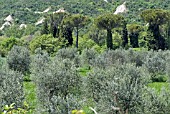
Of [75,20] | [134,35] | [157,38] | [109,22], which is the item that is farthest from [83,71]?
[134,35]

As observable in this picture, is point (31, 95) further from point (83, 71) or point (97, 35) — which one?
point (97, 35)

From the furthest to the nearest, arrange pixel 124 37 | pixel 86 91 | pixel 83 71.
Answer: pixel 124 37 < pixel 83 71 < pixel 86 91

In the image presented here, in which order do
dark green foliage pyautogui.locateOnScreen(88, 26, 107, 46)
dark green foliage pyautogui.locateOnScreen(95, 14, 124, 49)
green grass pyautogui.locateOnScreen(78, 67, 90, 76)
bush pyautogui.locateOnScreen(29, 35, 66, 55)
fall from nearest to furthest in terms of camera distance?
1. green grass pyautogui.locateOnScreen(78, 67, 90, 76)
2. bush pyautogui.locateOnScreen(29, 35, 66, 55)
3. dark green foliage pyautogui.locateOnScreen(95, 14, 124, 49)
4. dark green foliage pyautogui.locateOnScreen(88, 26, 107, 46)

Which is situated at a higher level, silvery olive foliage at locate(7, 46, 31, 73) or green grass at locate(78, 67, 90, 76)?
silvery olive foliage at locate(7, 46, 31, 73)

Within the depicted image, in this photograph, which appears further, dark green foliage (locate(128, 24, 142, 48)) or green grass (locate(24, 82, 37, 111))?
dark green foliage (locate(128, 24, 142, 48))

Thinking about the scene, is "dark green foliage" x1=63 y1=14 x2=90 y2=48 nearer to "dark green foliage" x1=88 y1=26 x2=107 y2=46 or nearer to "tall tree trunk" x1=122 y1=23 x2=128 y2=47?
"tall tree trunk" x1=122 y1=23 x2=128 y2=47

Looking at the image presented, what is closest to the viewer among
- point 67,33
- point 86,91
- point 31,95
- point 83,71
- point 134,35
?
point 86,91

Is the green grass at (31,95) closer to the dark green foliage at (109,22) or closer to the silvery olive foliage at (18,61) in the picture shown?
the silvery olive foliage at (18,61)

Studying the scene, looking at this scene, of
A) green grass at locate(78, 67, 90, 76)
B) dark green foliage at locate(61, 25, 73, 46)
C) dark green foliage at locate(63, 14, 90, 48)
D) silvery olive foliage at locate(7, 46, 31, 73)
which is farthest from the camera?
dark green foliage at locate(63, 14, 90, 48)

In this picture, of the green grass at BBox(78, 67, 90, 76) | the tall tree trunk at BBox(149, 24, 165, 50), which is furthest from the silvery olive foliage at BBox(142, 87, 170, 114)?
the tall tree trunk at BBox(149, 24, 165, 50)

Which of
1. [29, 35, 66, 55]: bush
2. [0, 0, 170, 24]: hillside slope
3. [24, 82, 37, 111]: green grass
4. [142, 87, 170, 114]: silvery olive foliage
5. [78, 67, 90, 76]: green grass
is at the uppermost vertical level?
[0, 0, 170, 24]: hillside slope

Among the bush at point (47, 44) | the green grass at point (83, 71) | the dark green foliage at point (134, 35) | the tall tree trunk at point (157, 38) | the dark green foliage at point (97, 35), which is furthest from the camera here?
the dark green foliage at point (97, 35)

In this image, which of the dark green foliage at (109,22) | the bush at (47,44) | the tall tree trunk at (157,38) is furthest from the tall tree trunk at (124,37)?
the bush at (47,44)

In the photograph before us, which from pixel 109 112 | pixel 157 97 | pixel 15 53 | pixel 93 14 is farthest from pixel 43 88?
pixel 93 14
